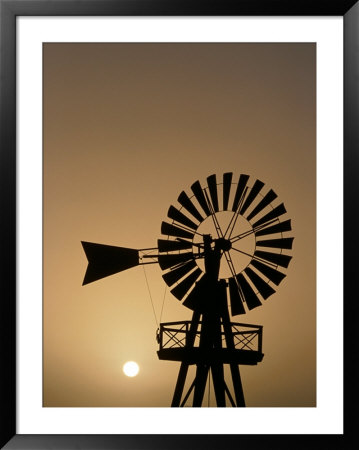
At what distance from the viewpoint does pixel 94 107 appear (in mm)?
1575

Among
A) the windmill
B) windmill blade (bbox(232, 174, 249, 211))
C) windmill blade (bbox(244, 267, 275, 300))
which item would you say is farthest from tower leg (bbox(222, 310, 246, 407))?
windmill blade (bbox(232, 174, 249, 211))

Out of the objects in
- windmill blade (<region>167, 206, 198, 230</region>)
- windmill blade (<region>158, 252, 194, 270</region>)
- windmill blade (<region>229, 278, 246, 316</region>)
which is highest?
windmill blade (<region>167, 206, 198, 230</region>)

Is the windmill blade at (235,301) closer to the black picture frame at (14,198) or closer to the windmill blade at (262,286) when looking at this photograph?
the windmill blade at (262,286)

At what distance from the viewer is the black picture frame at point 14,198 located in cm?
140

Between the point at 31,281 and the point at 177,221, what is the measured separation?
0.44 meters

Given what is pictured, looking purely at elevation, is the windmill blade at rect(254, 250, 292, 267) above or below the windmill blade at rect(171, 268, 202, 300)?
above

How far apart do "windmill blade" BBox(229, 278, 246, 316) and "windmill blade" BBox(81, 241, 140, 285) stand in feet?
0.98

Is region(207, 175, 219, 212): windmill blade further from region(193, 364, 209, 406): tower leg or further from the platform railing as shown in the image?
region(193, 364, 209, 406): tower leg

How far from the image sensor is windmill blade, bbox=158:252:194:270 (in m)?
1.58

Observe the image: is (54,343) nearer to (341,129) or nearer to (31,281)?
(31,281)

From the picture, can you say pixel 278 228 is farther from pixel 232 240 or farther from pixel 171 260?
pixel 171 260

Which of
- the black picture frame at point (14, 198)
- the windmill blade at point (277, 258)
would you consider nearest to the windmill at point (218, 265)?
the windmill blade at point (277, 258)

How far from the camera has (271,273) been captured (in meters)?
1.59

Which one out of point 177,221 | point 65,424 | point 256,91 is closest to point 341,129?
point 256,91
